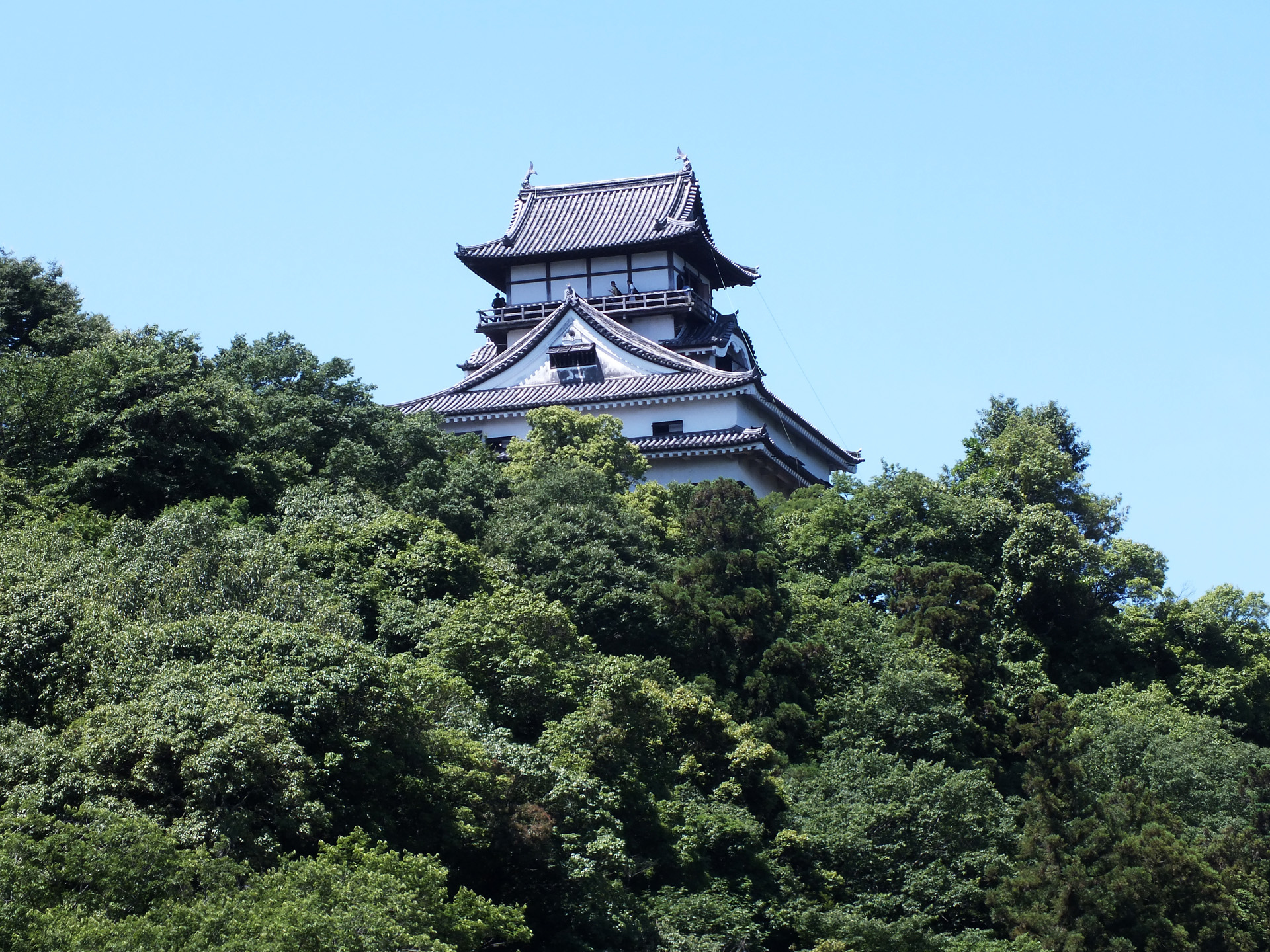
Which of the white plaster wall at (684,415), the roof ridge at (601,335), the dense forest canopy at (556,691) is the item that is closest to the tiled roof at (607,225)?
the roof ridge at (601,335)

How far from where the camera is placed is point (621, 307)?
46.2 meters

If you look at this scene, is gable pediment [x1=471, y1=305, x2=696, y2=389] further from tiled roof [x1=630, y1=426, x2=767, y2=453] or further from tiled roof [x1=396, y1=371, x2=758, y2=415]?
tiled roof [x1=630, y1=426, x2=767, y2=453]

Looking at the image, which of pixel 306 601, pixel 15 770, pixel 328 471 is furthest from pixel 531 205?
pixel 15 770

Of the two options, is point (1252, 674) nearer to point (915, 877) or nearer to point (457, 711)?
point (915, 877)

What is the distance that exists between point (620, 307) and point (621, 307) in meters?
0.05

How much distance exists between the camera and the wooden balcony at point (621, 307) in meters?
46.0

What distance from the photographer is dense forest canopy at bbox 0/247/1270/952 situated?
18.8 meters

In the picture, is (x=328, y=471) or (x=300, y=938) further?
(x=328, y=471)

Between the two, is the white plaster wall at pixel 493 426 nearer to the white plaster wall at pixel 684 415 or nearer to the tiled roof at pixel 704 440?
the white plaster wall at pixel 684 415

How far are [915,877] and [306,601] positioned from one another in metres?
9.96

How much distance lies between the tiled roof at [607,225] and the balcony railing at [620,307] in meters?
1.48

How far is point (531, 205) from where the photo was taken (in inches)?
1951

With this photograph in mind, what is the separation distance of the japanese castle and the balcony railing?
0.04 meters

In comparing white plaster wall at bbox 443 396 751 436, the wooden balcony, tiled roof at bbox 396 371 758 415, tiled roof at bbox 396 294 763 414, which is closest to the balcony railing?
the wooden balcony
